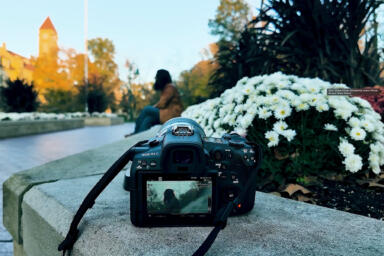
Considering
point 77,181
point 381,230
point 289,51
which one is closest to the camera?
point 381,230

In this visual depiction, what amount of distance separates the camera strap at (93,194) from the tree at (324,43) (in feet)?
7.83

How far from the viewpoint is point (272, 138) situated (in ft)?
5.73

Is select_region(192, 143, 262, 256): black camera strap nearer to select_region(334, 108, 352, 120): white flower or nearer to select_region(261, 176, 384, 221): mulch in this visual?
select_region(261, 176, 384, 221): mulch

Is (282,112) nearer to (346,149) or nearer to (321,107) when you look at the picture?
(321,107)

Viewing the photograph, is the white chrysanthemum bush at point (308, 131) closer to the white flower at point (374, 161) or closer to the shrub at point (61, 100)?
the white flower at point (374, 161)

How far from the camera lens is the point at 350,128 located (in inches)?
73.7

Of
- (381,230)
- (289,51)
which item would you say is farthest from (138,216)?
(289,51)

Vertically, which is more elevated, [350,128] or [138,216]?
[350,128]

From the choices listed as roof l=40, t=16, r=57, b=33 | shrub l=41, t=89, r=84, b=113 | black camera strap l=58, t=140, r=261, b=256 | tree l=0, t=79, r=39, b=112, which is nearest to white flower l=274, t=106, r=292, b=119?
black camera strap l=58, t=140, r=261, b=256

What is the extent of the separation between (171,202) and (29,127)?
949cm

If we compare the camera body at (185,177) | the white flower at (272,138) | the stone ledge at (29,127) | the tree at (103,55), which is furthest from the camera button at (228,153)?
the tree at (103,55)

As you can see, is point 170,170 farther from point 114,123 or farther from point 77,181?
point 114,123

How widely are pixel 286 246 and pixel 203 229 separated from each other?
280 mm

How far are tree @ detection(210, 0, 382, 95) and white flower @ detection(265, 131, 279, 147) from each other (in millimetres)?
1404
